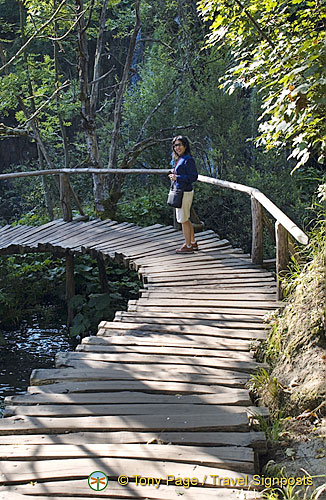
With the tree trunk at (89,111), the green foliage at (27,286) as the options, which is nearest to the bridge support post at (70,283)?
the green foliage at (27,286)

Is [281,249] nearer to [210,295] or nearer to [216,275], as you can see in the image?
[210,295]

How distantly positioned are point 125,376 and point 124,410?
20.1 inches

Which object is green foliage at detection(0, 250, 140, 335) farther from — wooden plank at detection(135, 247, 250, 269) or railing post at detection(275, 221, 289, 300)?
railing post at detection(275, 221, 289, 300)

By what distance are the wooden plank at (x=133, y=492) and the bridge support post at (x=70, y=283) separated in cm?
684

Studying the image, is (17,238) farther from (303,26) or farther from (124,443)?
(124,443)

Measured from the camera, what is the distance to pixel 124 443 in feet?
10.4

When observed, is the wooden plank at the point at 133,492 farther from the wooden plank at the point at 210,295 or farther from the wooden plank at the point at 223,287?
the wooden plank at the point at 223,287

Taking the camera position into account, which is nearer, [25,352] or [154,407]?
[154,407]

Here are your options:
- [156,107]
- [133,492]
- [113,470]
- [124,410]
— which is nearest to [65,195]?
[156,107]

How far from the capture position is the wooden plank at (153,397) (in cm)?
365

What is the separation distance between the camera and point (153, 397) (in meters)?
3.72

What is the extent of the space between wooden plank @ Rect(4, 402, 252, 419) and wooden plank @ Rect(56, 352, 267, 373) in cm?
57

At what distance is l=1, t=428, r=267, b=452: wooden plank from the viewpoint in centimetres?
318

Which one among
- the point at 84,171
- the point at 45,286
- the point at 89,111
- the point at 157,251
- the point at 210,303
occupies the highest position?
the point at 89,111
